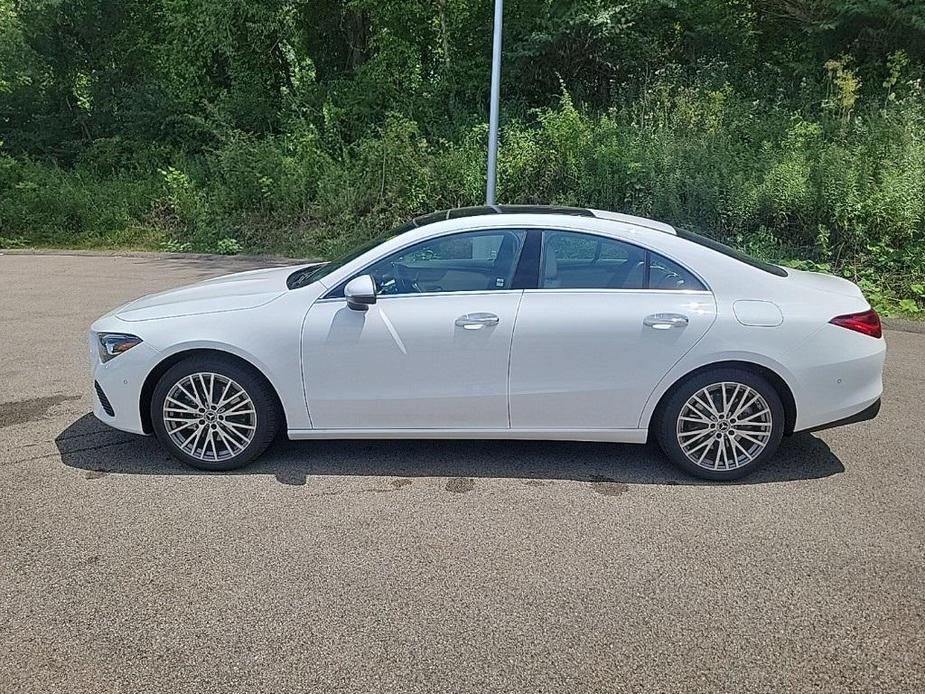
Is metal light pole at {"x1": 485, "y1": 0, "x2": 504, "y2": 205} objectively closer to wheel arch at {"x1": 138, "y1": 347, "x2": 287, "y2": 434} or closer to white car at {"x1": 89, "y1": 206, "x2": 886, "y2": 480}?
white car at {"x1": 89, "y1": 206, "x2": 886, "y2": 480}

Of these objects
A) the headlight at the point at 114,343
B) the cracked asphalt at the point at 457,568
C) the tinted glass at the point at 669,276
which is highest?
the tinted glass at the point at 669,276

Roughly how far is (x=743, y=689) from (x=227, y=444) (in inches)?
121

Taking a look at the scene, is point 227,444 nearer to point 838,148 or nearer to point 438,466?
point 438,466

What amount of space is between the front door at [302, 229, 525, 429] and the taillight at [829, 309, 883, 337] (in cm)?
188

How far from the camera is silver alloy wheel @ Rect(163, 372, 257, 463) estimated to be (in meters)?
4.48

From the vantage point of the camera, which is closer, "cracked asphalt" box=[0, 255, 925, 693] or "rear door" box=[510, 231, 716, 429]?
"cracked asphalt" box=[0, 255, 925, 693]

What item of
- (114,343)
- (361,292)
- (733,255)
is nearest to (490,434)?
(361,292)

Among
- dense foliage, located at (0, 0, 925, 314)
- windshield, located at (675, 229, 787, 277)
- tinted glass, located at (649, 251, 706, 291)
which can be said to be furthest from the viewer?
dense foliage, located at (0, 0, 925, 314)

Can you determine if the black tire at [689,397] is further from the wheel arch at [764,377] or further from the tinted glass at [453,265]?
the tinted glass at [453,265]

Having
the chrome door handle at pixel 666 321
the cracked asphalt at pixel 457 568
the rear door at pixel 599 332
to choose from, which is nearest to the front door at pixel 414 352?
→ the rear door at pixel 599 332

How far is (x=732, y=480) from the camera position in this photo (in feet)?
14.7

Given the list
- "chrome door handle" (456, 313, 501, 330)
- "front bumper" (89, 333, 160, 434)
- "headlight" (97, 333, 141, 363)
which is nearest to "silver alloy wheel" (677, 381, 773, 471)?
"chrome door handle" (456, 313, 501, 330)

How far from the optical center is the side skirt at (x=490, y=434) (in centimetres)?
450

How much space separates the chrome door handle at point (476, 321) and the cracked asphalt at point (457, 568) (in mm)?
916
